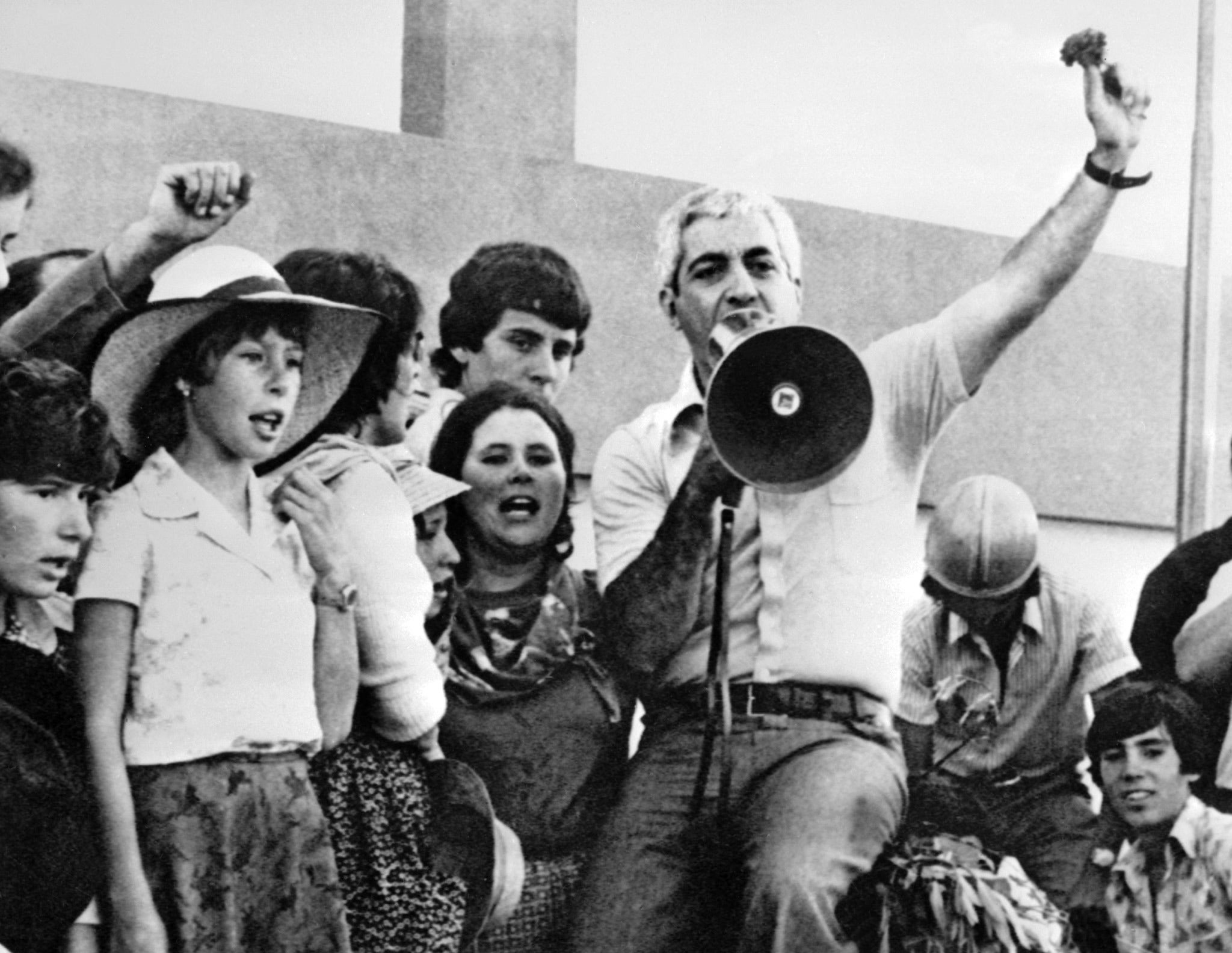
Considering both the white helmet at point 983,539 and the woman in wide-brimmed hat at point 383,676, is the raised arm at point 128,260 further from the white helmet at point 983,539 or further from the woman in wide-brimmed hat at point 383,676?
the white helmet at point 983,539

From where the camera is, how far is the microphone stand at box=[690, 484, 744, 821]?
3490 mm

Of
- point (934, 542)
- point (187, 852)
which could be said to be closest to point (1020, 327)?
point (934, 542)

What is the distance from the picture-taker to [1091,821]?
14.1ft

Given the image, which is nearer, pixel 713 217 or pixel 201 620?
pixel 201 620

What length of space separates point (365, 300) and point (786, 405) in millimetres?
787

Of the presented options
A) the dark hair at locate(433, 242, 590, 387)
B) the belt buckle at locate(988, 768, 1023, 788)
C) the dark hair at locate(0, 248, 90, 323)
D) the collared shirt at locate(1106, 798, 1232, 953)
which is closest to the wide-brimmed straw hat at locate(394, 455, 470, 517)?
the dark hair at locate(433, 242, 590, 387)

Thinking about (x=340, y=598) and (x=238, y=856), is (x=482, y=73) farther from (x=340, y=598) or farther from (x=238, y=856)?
(x=238, y=856)

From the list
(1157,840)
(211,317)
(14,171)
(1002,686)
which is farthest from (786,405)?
(1157,840)

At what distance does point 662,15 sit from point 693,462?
1.28 m

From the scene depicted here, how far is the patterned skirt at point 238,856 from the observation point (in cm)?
308

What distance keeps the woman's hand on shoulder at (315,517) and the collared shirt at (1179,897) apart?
74.9 inches

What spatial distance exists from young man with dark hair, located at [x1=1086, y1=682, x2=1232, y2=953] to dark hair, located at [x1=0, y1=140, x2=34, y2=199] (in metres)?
2.44

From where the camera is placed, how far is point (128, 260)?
3273mm

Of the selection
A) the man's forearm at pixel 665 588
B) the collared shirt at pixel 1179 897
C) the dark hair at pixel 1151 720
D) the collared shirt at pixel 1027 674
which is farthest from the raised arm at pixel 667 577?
the collared shirt at pixel 1179 897
